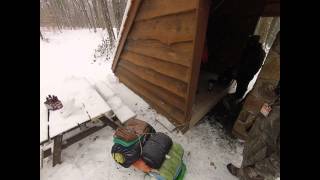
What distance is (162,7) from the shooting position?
9.64ft

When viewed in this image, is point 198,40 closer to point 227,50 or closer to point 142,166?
point 142,166

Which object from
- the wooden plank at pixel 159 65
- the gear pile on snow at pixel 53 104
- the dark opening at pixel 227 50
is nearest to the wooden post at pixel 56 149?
the gear pile on snow at pixel 53 104

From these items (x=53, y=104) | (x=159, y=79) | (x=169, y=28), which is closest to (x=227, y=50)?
(x=159, y=79)

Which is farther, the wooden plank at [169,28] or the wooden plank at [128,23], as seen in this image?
the wooden plank at [128,23]

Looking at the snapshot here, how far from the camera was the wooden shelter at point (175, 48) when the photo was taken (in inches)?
105

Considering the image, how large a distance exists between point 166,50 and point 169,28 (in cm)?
37

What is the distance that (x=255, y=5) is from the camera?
4.29m

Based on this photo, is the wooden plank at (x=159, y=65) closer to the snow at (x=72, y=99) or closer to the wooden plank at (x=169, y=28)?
the wooden plank at (x=169, y=28)

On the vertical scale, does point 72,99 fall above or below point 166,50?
below

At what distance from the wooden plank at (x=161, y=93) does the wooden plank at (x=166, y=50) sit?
0.66m

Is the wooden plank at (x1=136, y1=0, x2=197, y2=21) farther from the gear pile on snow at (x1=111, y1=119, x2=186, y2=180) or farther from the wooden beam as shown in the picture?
the wooden beam

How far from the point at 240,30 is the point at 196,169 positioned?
349 centimetres
